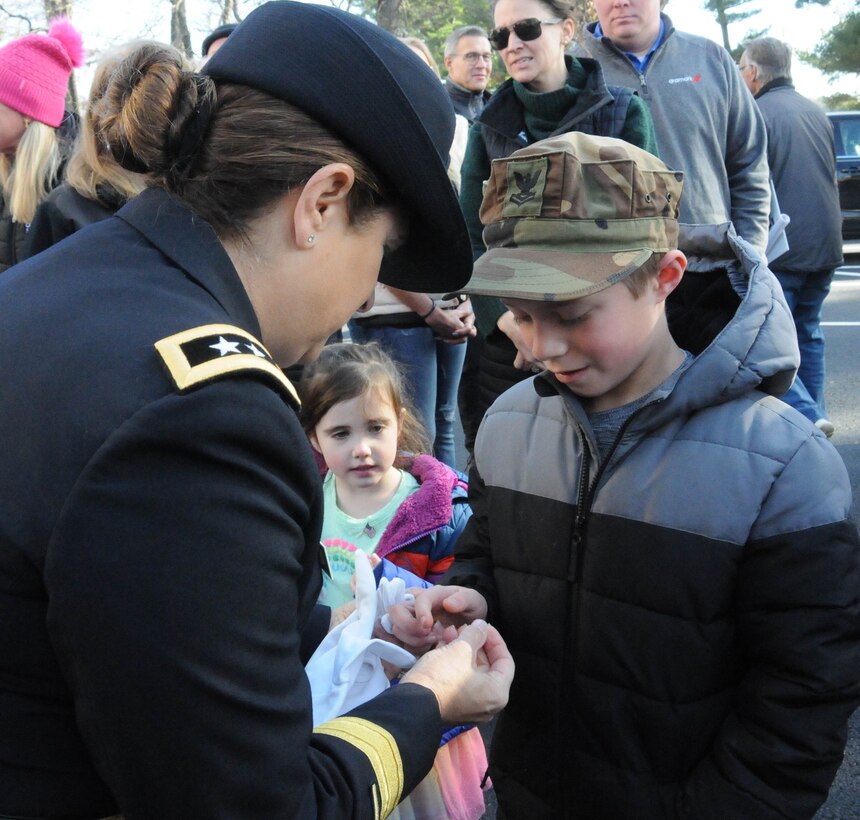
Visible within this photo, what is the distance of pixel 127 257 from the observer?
117cm

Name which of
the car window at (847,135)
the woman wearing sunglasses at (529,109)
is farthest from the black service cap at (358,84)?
the car window at (847,135)

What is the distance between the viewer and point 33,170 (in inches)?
134

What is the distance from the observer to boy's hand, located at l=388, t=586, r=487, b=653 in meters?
1.83

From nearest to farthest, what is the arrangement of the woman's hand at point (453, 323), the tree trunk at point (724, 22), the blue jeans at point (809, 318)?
the woman's hand at point (453, 323) < the blue jeans at point (809, 318) < the tree trunk at point (724, 22)

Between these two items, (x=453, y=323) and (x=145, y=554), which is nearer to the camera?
(x=145, y=554)

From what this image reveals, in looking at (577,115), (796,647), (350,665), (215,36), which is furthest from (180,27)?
(796,647)

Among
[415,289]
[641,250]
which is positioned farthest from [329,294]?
[641,250]

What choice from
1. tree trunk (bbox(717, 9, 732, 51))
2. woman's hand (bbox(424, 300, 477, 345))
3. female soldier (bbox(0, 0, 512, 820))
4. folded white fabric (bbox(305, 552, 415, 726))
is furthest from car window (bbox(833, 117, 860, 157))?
tree trunk (bbox(717, 9, 732, 51))

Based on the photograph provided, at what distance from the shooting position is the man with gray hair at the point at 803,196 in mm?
4984

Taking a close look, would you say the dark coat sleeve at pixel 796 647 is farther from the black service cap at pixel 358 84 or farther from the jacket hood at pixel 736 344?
the black service cap at pixel 358 84

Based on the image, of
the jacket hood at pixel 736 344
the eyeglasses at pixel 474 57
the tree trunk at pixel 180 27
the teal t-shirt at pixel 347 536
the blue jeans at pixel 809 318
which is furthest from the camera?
Answer: the tree trunk at pixel 180 27

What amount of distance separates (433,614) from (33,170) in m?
2.39

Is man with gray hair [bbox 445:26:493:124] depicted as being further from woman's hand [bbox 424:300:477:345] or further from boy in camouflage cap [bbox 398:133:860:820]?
boy in camouflage cap [bbox 398:133:860:820]

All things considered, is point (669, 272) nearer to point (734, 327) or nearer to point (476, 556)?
point (734, 327)
